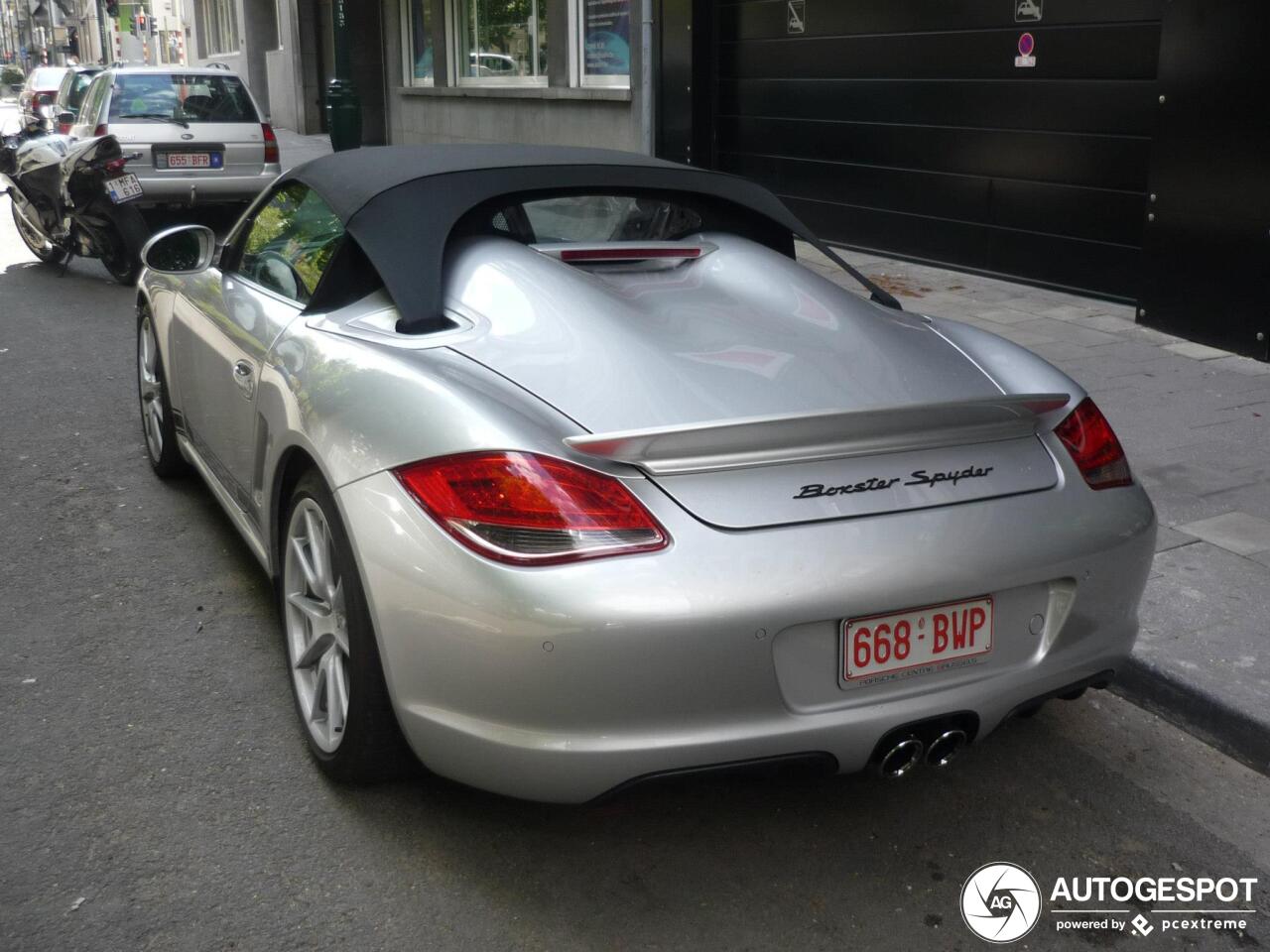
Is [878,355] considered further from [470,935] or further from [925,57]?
[925,57]

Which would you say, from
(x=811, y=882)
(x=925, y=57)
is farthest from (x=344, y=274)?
(x=925, y=57)

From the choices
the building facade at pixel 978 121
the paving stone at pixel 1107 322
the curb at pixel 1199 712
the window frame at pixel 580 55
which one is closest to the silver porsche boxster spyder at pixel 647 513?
the curb at pixel 1199 712

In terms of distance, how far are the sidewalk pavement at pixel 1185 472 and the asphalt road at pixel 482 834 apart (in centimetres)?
13

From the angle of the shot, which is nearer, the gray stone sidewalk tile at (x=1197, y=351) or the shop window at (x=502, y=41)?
the gray stone sidewalk tile at (x=1197, y=351)

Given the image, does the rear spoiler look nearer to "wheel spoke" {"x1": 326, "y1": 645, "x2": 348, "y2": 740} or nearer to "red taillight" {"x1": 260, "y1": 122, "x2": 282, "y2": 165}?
"wheel spoke" {"x1": 326, "y1": 645, "x2": 348, "y2": 740}

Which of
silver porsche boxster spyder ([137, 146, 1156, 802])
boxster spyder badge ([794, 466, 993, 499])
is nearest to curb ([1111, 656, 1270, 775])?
silver porsche boxster spyder ([137, 146, 1156, 802])

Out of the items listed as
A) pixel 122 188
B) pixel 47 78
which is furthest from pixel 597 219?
pixel 47 78

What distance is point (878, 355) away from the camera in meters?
3.04

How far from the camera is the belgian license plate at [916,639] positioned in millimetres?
2562

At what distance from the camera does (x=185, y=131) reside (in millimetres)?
12453

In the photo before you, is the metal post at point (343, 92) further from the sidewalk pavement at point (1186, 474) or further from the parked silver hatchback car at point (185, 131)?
the sidewalk pavement at point (1186, 474)

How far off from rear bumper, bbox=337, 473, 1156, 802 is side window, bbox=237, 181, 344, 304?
1117 millimetres

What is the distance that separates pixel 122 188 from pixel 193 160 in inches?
75.3

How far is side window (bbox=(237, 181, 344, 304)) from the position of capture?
3650mm
